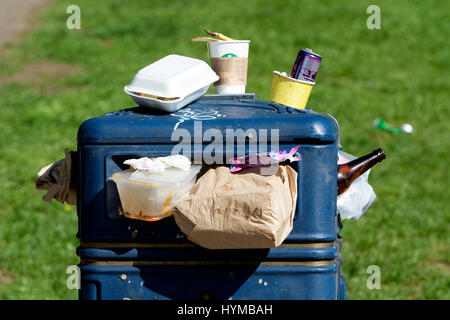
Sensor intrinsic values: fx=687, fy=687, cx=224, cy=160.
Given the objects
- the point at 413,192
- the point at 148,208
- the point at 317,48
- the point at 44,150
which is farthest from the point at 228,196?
the point at 317,48

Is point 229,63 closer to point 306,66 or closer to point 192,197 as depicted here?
point 306,66

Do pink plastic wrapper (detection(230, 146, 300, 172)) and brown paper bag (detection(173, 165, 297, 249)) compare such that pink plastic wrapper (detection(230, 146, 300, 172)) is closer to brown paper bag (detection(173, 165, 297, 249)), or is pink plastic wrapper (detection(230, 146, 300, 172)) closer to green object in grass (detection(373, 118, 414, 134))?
brown paper bag (detection(173, 165, 297, 249))

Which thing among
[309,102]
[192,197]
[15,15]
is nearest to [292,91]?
[192,197]

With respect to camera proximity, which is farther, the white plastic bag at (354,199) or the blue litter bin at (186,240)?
the white plastic bag at (354,199)

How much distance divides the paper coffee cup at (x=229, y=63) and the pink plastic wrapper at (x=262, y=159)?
0.75 metres

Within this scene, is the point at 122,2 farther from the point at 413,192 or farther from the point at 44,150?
the point at 413,192

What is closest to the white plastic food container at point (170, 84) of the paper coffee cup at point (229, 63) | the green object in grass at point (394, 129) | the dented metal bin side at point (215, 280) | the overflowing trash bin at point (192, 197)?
the overflowing trash bin at point (192, 197)

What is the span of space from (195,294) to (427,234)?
10.5ft

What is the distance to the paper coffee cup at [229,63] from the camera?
120 inches

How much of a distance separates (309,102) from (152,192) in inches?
226

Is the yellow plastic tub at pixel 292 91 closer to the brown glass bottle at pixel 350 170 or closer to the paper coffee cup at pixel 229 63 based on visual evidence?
the paper coffee cup at pixel 229 63

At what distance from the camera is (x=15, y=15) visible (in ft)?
38.4

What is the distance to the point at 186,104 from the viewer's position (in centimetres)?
271

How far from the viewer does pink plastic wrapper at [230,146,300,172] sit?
2361 millimetres
